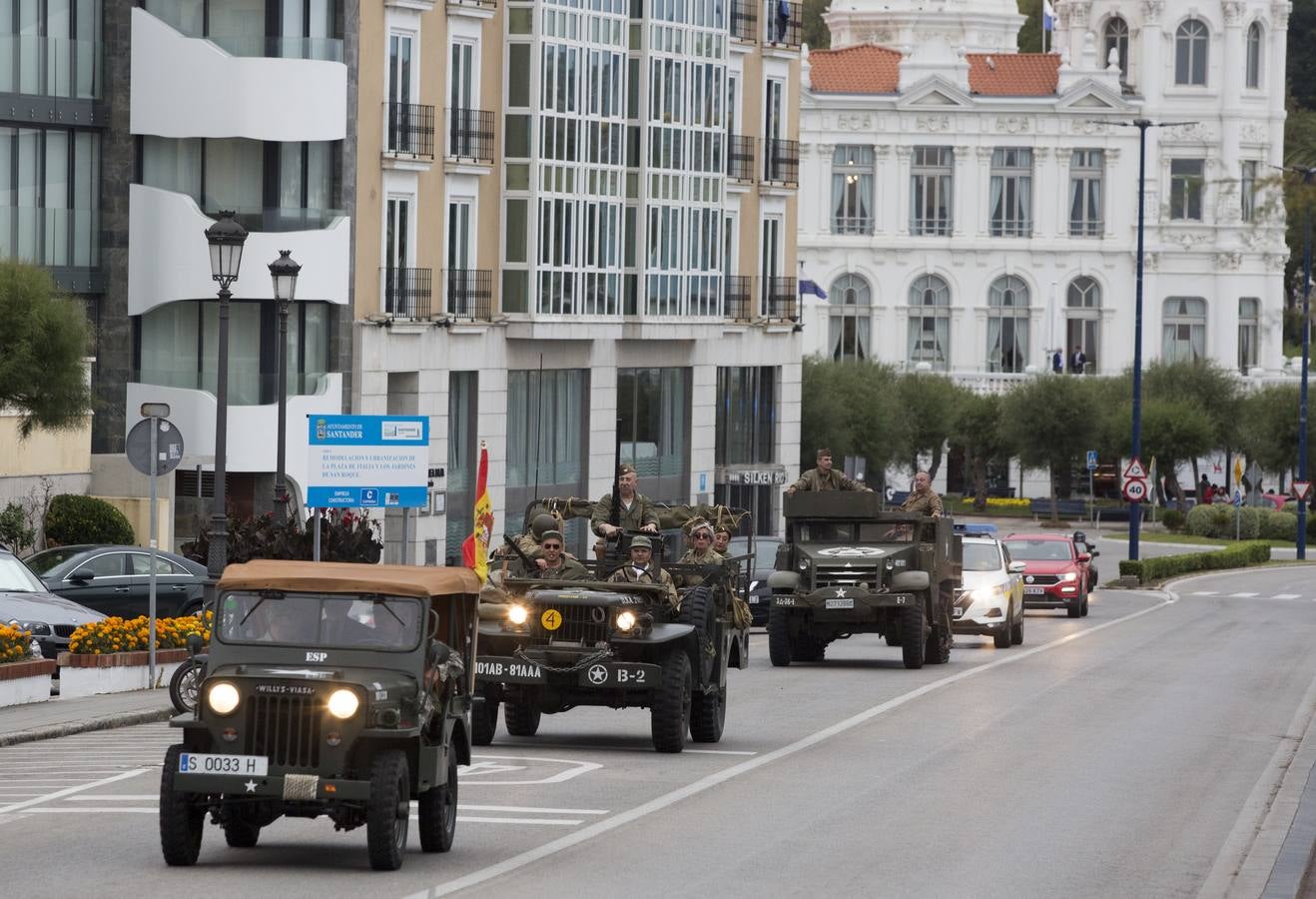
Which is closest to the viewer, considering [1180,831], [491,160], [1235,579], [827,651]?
[1180,831]

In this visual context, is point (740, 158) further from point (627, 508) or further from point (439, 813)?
point (439, 813)

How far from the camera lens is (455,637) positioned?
16.0 m

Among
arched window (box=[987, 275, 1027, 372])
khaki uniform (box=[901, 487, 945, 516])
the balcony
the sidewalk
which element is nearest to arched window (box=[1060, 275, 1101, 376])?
Result: arched window (box=[987, 275, 1027, 372])

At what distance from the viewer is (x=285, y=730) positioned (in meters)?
14.3

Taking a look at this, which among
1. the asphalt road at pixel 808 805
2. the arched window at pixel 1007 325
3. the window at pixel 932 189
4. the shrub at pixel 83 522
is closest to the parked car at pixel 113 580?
the asphalt road at pixel 808 805

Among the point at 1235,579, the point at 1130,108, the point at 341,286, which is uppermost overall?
the point at 1130,108

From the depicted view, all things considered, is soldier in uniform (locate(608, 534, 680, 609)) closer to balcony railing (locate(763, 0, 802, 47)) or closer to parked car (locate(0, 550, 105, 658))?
parked car (locate(0, 550, 105, 658))

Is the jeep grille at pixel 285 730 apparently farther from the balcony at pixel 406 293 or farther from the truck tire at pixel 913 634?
the balcony at pixel 406 293

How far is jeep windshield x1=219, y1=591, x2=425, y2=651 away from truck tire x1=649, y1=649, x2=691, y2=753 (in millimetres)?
5983

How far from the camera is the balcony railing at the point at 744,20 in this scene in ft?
225

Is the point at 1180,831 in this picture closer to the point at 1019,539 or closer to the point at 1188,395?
the point at 1019,539

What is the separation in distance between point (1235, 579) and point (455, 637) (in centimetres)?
Answer: 5627

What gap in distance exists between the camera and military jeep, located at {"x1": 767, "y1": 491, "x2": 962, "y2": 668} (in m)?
31.7

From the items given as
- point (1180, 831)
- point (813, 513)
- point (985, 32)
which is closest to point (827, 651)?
point (813, 513)
